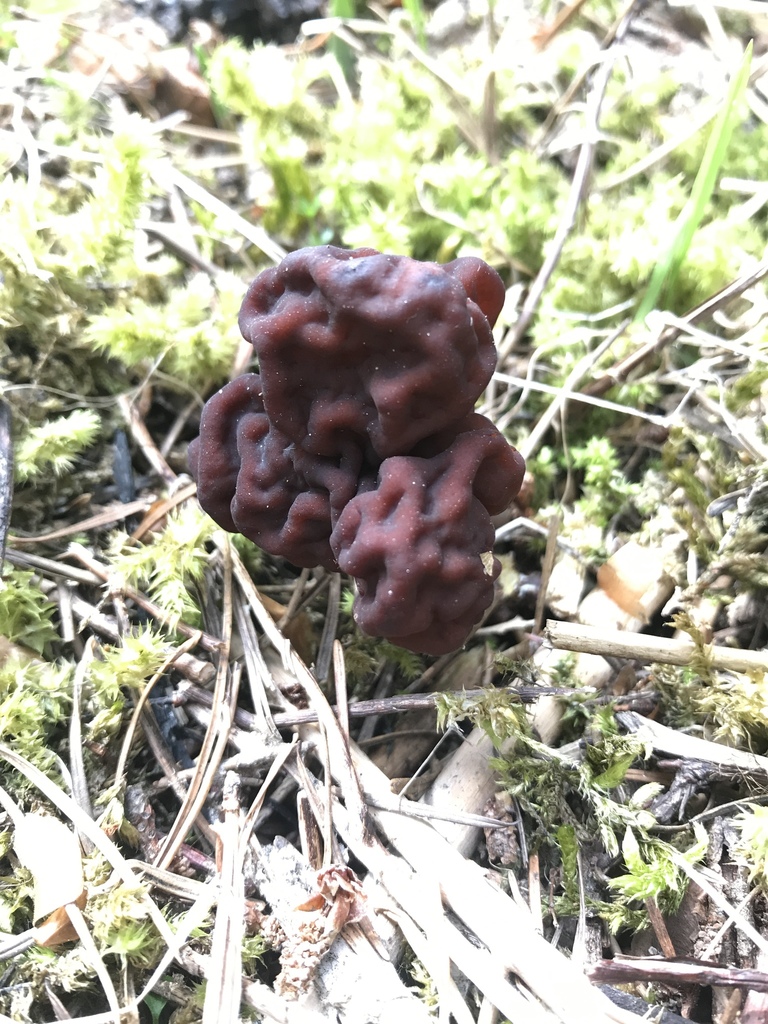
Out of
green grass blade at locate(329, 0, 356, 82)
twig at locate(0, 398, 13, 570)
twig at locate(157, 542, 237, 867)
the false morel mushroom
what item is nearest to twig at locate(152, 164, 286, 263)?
the false morel mushroom

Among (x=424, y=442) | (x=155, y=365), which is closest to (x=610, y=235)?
(x=424, y=442)

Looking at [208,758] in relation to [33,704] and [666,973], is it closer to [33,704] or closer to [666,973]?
[33,704]

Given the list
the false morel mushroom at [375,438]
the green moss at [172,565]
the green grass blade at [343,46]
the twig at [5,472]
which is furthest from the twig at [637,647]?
the green grass blade at [343,46]

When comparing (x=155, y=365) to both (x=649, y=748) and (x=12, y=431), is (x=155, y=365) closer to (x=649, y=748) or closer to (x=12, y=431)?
(x=12, y=431)

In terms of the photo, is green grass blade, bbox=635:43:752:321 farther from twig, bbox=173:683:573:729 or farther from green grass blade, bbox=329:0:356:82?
green grass blade, bbox=329:0:356:82

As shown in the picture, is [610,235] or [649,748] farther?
[610,235]

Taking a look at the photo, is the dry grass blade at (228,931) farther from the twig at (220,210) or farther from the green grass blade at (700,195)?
the green grass blade at (700,195)

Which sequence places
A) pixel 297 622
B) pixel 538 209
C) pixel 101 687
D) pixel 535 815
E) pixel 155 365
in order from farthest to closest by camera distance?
1. pixel 538 209
2. pixel 155 365
3. pixel 297 622
4. pixel 101 687
5. pixel 535 815
